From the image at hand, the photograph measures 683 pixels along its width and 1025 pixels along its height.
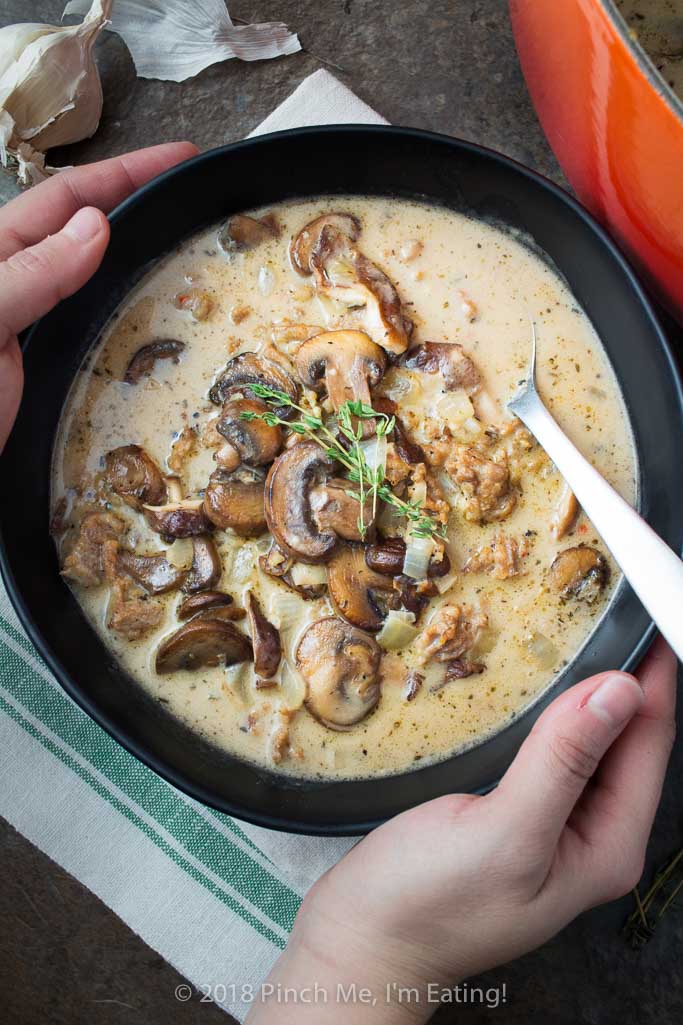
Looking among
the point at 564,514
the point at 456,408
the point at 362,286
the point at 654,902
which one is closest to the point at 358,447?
the point at 456,408

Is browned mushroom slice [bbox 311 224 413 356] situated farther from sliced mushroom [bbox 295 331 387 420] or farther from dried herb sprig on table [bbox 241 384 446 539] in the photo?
dried herb sprig on table [bbox 241 384 446 539]

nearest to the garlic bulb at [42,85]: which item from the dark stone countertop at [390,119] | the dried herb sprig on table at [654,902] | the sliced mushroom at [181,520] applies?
the dark stone countertop at [390,119]

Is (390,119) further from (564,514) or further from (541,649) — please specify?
(541,649)

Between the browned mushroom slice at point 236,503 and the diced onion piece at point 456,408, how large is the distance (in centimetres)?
52

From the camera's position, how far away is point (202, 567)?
2408 mm

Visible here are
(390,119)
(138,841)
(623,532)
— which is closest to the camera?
(623,532)

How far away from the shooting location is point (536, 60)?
7.52ft

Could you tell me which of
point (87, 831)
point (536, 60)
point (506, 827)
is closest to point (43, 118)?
point (536, 60)

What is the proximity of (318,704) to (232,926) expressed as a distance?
79cm

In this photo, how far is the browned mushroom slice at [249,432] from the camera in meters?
2.37

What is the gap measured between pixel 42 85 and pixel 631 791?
254 centimetres

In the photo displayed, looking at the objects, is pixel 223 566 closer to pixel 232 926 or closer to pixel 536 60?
pixel 232 926

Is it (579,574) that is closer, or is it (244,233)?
(579,574)

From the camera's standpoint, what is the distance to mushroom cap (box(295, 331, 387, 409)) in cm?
237
